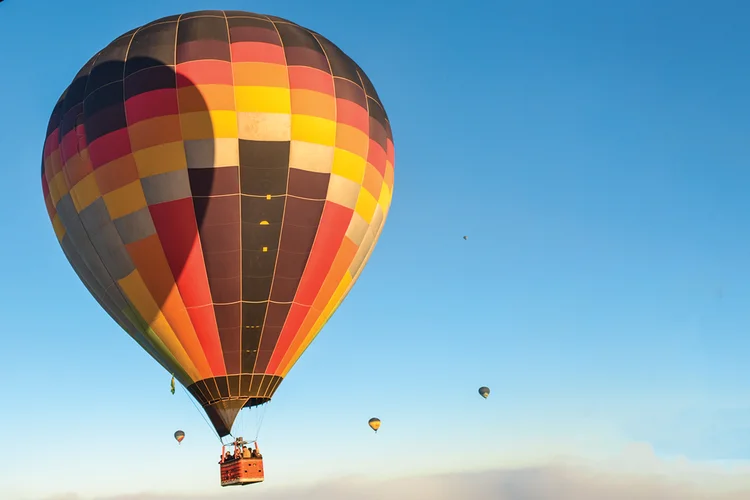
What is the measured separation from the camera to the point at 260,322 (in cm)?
1916

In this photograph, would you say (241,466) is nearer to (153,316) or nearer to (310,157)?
(153,316)

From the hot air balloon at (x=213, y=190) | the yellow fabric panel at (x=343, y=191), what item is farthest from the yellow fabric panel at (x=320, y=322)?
the yellow fabric panel at (x=343, y=191)

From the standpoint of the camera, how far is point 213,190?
1864 cm

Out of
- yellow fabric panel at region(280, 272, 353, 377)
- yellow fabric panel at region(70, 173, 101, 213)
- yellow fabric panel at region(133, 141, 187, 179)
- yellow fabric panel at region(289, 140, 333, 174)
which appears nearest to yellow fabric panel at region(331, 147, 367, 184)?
yellow fabric panel at region(289, 140, 333, 174)

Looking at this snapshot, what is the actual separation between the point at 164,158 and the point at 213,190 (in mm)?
1256

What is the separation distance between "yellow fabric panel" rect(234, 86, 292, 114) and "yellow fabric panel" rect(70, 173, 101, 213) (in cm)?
364

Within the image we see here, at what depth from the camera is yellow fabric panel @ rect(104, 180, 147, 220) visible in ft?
61.5

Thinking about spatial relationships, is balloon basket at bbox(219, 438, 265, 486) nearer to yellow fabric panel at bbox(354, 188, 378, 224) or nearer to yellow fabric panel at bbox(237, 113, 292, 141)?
yellow fabric panel at bbox(354, 188, 378, 224)

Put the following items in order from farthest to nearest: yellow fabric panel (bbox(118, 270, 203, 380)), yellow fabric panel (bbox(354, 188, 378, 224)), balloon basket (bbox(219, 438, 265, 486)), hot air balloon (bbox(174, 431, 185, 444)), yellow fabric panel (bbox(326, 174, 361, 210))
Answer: hot air balloon (bbox(174, 431, 185, 444)) < yellow fabric panel (bbox(354, 188, 378, 224)) < yellow fabric panel (bbox(326, 174, 361, 210)) < yellow fabric panel (bbox(118, 270, 203, 380)) < balloon basket (bbox(219, 438, 265, 486))

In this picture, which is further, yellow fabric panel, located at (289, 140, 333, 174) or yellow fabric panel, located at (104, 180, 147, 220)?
yellow fabric panel, located at (289, 140, 333, 174)

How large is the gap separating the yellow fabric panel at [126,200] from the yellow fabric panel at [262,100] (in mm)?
2815

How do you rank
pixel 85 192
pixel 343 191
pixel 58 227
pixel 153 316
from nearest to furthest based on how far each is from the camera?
pixel 153 316
pixel 85 192
pixel 343 191
pixel 58 227

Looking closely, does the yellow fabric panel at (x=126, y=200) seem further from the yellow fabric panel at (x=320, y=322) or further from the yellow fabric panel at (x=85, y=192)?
the yellow fabric panel at (x=320, y=322)

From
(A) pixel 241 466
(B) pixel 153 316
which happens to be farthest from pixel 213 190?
(A) pixel 241 466
